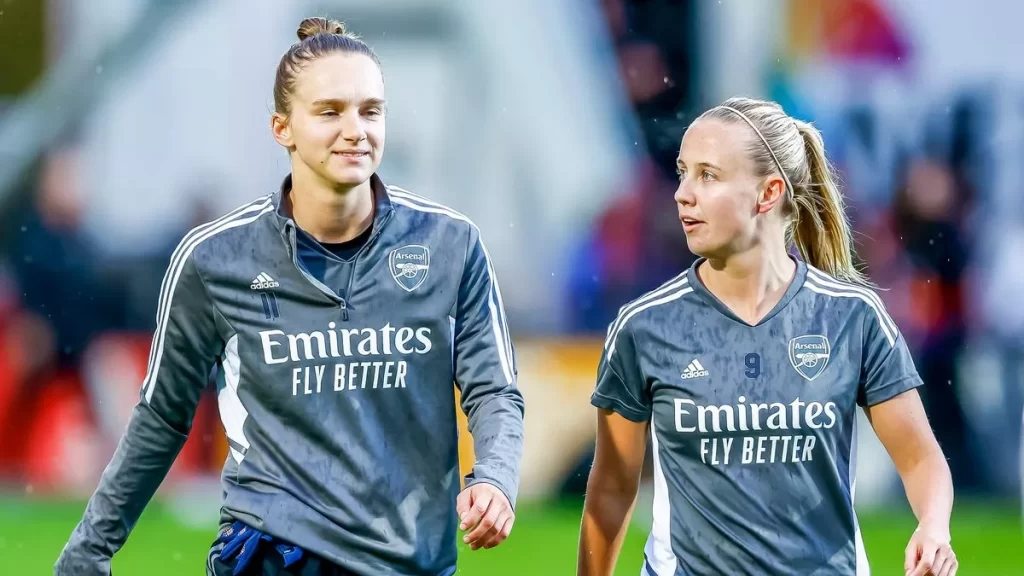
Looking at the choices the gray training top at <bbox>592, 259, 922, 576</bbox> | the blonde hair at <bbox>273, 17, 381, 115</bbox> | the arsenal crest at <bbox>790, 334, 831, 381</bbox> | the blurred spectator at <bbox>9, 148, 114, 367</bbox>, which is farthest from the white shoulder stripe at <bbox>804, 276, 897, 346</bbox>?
the blurred spectator at <bbox>9, 148, 114, 367</bbox>

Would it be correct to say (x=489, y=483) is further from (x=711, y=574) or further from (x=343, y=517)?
(x=711, y=574)

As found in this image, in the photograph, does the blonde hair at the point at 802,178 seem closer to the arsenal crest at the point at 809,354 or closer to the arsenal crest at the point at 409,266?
the arsenal crest at the point at 809,354

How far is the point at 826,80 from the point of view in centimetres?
928

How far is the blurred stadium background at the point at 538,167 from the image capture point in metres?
8.88

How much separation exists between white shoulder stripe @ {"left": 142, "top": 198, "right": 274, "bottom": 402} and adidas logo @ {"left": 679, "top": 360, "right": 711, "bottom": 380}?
1.05 m

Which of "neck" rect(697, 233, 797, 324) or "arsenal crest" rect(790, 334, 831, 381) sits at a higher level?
"neck" rect(697, 233, 797, 324)

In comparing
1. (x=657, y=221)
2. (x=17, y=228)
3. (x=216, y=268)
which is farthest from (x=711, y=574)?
(x=17, y=228)

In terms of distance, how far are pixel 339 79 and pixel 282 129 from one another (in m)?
0.23

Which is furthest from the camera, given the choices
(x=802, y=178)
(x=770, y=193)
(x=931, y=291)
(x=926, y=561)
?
(x=931, y=291)

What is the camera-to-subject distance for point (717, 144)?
366 cm

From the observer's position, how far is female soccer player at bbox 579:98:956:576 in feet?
11.6

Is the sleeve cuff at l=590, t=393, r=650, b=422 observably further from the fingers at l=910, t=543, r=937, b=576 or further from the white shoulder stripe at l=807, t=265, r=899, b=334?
the fingers at l=910, t=543, r=937, b=576

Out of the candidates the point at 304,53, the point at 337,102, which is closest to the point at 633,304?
the point at 337,102

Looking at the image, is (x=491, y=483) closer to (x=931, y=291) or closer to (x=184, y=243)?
(x=184, y=243)
